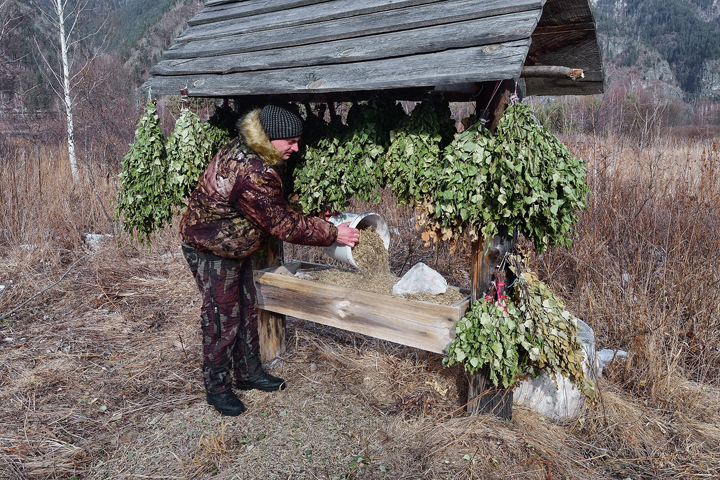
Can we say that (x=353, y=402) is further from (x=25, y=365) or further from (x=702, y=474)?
(x=25, y=365)

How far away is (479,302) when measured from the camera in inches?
113

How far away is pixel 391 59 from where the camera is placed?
102 inches

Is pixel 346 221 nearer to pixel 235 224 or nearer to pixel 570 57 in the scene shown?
pixel 235 224

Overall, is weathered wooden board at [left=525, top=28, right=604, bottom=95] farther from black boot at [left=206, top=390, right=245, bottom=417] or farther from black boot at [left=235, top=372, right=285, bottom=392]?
black boot at [left=206, top=390, right=245, bottom=417]

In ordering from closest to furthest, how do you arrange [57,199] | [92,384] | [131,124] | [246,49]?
[246,49] → [92,384] → [57,199] → [131,124]

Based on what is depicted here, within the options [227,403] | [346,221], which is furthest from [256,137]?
[227,403]

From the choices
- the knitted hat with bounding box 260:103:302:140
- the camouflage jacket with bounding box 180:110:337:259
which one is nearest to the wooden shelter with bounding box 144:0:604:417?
the knitted hat with bounding box 260:103:302:140

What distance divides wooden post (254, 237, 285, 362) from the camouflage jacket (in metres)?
0.77

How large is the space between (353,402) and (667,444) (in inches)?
82.0

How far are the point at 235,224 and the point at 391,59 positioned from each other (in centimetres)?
146

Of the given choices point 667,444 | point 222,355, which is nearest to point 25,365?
point 222,355

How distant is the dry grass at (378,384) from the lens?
9.27 feet

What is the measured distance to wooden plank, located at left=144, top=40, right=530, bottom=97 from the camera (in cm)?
224

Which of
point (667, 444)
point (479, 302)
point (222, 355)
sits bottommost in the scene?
point (667, 444)
